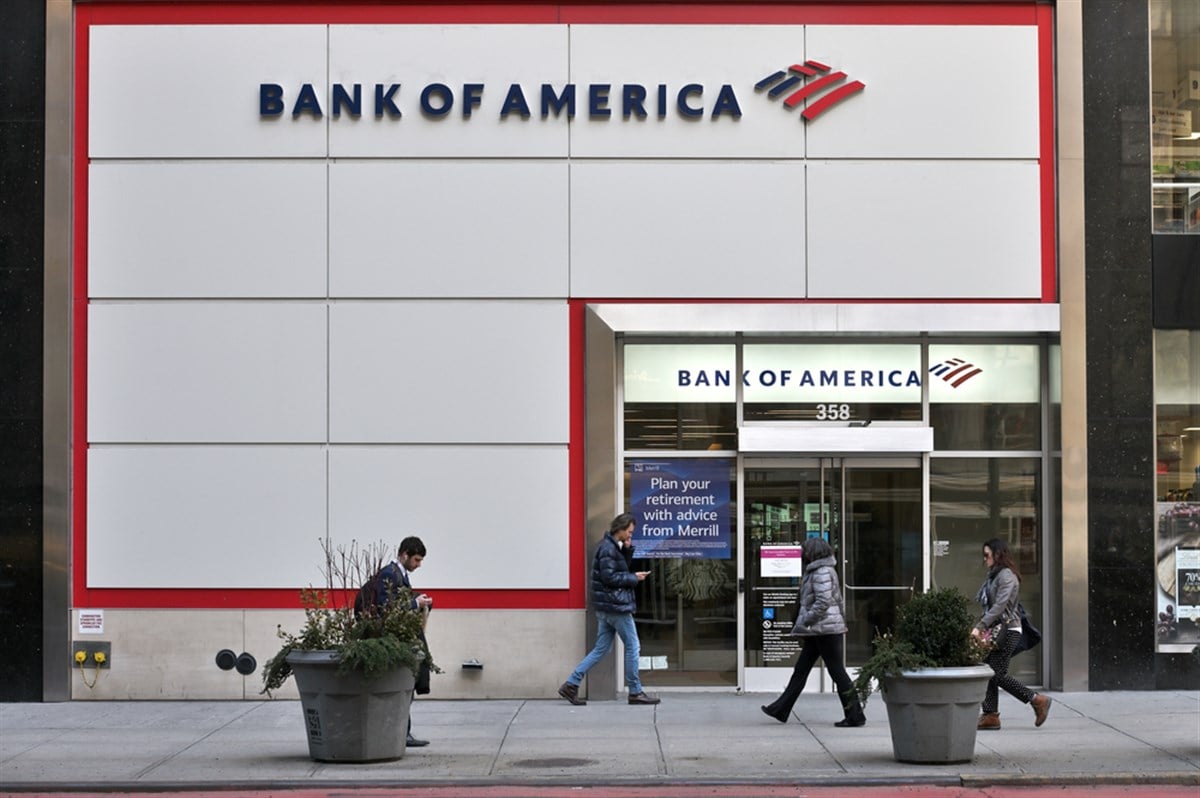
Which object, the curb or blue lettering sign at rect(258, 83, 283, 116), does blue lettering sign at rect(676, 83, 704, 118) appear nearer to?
blue lettering sign at rect(258, 83, 283, 116)

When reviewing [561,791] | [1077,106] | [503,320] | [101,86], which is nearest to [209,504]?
[503,320]

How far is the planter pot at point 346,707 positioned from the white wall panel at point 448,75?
19.3 feet

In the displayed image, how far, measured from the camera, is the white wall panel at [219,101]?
1466 centimetres

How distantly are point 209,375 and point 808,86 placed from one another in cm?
669

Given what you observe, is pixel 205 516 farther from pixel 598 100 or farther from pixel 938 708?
pixel 938 708

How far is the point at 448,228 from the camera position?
14609 millimetres

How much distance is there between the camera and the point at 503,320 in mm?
14531

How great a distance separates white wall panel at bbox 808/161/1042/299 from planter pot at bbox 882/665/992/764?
501cm

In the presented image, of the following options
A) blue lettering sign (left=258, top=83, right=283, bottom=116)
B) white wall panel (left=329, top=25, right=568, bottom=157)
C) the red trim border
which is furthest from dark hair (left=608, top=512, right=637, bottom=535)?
blue lettering sign (left=258, top=83, right=283, bottom=116)

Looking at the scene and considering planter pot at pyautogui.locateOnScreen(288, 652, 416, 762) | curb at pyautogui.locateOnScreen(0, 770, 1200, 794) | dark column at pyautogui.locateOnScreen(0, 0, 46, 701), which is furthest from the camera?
dark column at pyautogui.locateOnScreen(0, 0, 46, 701)

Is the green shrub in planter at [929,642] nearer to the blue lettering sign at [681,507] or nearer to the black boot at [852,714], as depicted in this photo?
the black boot at [852,714]

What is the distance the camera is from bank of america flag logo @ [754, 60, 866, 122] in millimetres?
14680

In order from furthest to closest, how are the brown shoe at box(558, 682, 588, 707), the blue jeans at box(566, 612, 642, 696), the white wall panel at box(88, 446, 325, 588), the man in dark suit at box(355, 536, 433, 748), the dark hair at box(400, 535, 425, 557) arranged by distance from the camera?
the white wall panel at box(88, 446, 325, 588) < the brown shoe at box(558, 682, 588, 707) < the blue jeans at box(566, 612, 642, 696) < the dark hair at box(400, 535, 425, 557) < the man in dark suit at box(355, 536, 433, 748)

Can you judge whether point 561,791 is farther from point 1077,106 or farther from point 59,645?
point 1077,106
